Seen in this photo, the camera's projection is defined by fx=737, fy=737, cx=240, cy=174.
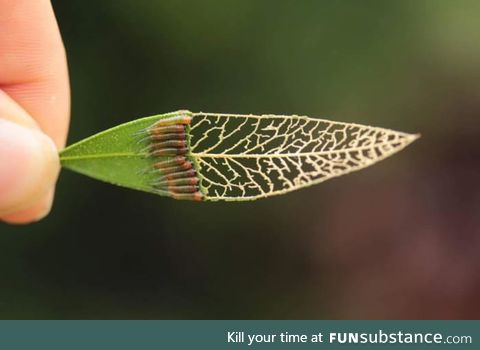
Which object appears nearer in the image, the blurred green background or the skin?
the skin

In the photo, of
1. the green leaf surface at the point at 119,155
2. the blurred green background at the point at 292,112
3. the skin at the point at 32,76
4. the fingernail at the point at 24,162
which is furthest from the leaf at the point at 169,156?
the blurred green background at the point at 292,112

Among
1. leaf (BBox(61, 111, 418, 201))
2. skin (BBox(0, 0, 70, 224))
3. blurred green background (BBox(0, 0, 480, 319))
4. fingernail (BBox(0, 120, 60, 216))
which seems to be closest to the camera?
leaf (BBox(61, 111, 418, 201))

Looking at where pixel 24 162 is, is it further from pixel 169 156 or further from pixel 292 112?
pixel 292 112

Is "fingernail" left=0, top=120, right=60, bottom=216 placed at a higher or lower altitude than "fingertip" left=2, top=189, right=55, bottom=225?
lower

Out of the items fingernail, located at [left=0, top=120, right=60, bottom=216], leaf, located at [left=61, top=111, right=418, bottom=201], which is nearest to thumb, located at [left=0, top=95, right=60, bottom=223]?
fingernail, located at [left=0, top=120, right=60, bottom=216]

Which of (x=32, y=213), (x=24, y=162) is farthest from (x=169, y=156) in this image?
(x=32, y=213)

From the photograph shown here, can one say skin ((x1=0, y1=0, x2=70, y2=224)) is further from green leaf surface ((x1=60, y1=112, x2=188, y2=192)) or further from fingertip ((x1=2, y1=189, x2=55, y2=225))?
green leaf surface ((x1=60, y1=112, x2=188, y2=192))

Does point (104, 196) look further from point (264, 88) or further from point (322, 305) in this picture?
point (322, 305)

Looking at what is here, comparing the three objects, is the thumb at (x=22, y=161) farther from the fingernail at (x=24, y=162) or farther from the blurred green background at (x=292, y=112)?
the blurred green background at (x=292, y=112)

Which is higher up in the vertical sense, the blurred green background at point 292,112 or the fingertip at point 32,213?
the blurred green background at point 292,112

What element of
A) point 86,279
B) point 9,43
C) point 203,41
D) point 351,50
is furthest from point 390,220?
point 9,43
